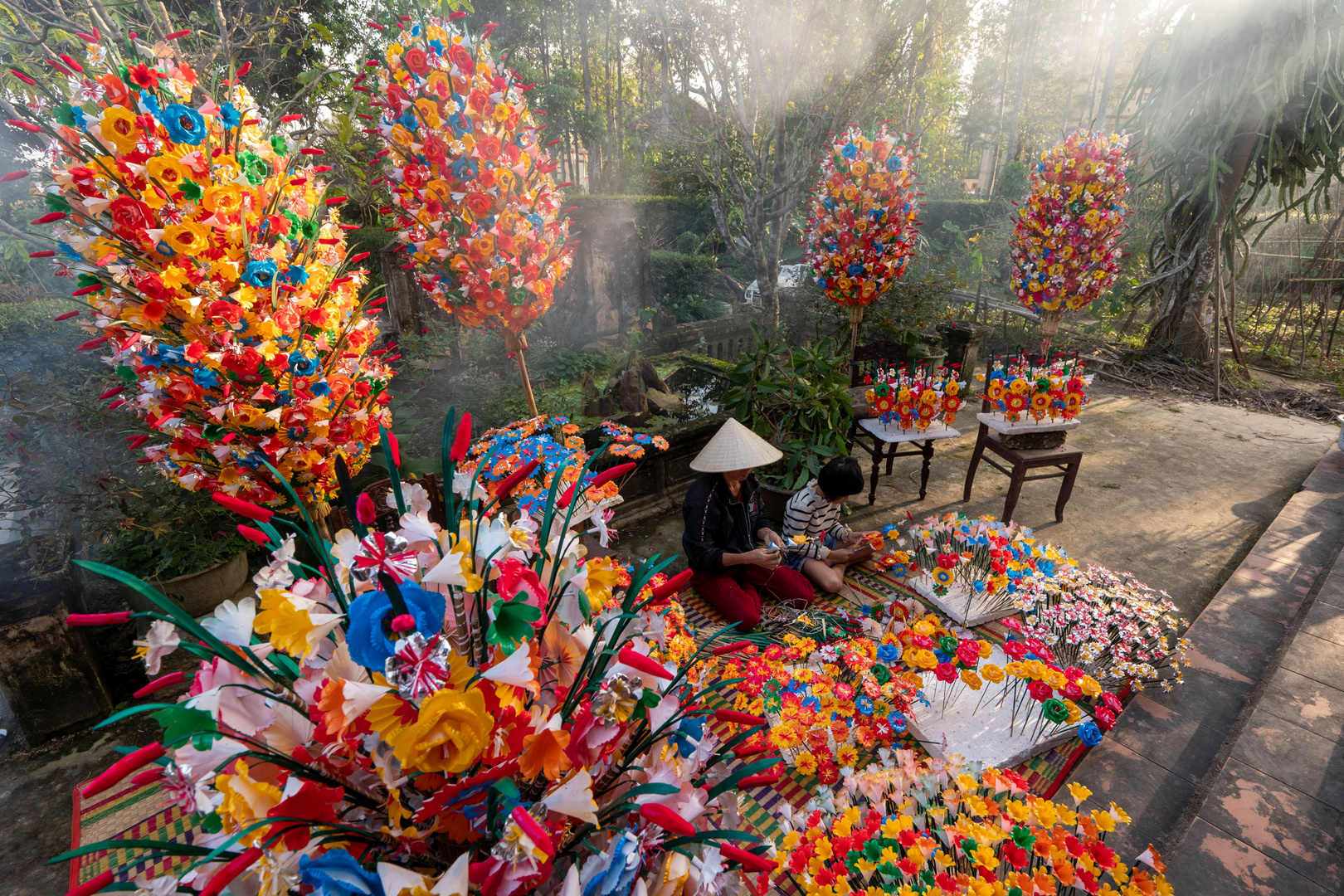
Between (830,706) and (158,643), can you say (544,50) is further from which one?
(158,643)

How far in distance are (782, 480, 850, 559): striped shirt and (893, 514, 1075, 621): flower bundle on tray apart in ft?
1.50

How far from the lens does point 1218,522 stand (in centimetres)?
438

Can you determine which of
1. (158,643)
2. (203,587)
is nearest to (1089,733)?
(158,643)

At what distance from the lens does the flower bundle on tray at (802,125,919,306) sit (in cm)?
444

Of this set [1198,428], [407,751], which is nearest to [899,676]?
[407,751]

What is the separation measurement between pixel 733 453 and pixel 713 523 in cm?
43

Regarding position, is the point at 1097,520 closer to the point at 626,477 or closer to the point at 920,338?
the point at 920,338

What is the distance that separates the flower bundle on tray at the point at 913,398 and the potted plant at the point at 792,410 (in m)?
0.30

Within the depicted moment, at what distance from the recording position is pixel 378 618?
2.10 ft

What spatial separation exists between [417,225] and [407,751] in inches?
93.2

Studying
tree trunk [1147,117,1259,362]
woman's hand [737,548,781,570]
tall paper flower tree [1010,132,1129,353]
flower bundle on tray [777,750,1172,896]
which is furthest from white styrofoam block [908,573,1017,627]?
tree trunk [1147,117,1259,362]

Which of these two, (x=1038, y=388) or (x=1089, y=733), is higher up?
(x=1038, y=388)

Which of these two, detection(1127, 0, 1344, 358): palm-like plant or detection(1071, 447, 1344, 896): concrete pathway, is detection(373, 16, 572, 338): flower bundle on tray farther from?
detection(1127, 0, 1344, 358): palm-like plant

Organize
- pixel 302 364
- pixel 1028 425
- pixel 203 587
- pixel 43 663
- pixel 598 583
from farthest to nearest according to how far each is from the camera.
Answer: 1. pixel 1028 425
2. pixel 203 587
3. pixel 43 663
4. pixel 302 364
5. pixel 598 583
